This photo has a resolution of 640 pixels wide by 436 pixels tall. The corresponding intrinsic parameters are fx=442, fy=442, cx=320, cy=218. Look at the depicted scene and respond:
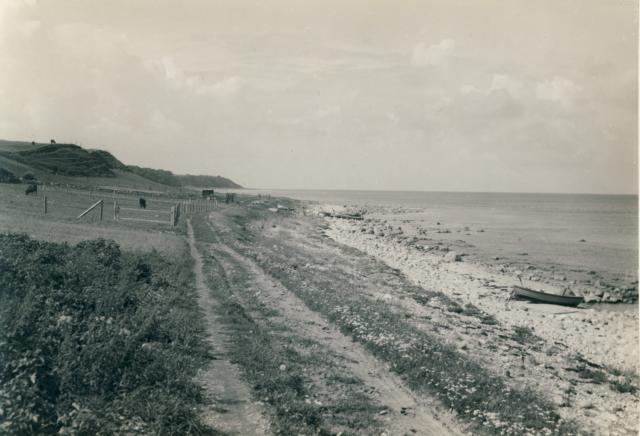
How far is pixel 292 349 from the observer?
35.3 feet

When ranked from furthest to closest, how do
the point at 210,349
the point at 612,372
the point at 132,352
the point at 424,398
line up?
the point at 612,372
the point at 210,349
the point at 424,398
the point at 132,352

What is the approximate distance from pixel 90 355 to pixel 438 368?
719 cm

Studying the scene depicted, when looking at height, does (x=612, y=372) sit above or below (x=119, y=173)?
below

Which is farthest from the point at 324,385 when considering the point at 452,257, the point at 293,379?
the point at 452,257

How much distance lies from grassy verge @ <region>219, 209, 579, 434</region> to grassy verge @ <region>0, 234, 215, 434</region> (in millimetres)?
4395

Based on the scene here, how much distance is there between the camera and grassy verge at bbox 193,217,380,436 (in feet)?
24.8

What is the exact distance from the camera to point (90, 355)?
24.5 ft

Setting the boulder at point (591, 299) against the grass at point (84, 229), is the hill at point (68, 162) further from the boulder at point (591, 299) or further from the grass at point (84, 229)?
the boulder at point (591, 299)

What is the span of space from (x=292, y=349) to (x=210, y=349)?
1.95m

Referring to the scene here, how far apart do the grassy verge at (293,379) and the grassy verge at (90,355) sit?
105 cm

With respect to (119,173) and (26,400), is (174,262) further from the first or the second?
(119,173)

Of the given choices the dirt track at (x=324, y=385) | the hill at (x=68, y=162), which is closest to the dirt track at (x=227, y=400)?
the dirt track at (x=324, y=385)

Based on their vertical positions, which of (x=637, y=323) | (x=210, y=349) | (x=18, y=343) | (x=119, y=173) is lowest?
(x=637, y=323)

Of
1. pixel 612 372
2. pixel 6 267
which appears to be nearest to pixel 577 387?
pixel 612 372
